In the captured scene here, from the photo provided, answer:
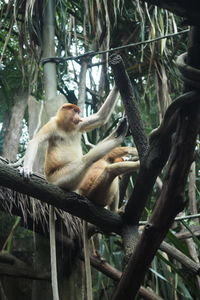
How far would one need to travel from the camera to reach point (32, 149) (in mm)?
3574

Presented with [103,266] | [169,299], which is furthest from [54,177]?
[169,299]

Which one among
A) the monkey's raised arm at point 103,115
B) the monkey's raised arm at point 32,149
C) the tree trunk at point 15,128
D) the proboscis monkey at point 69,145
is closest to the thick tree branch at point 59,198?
the monkey's raised arm at point 32,149

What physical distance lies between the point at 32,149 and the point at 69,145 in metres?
0.55

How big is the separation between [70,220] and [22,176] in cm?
174

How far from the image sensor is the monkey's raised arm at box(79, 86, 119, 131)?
3939mm

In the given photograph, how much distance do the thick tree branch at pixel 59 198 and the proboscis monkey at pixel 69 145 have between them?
0.36 metres

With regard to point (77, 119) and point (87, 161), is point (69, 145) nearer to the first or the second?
point (77, 119)

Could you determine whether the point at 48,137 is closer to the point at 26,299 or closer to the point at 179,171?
the point at 179,171

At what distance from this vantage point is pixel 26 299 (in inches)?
267

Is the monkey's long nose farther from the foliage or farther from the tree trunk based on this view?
the tree trunk

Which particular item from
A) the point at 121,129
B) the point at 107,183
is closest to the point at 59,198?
the point at 107,183

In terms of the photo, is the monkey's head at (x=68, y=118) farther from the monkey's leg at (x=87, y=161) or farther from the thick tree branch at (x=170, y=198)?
the thick tree branch at (x=170, y=198)

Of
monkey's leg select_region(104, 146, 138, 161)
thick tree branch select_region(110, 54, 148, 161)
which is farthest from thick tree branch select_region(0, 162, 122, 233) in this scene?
monkey's leg select_region(104, 146, 138, 161)

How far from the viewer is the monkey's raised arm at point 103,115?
3.94 m
